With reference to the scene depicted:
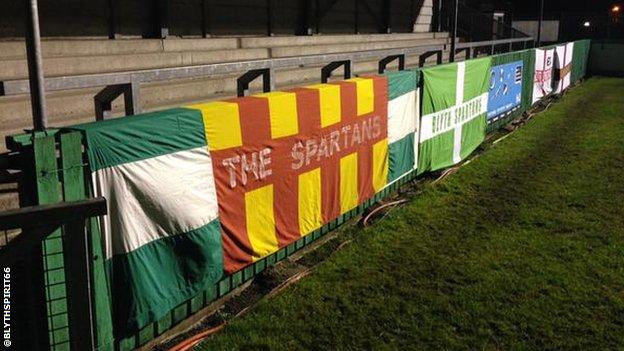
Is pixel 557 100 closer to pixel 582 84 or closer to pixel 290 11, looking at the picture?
pixel 582 84

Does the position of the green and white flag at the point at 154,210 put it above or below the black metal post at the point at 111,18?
below

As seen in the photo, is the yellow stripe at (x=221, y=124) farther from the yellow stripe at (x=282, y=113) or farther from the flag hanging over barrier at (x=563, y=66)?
the flag hanging over barrier at (x=563, y=66)

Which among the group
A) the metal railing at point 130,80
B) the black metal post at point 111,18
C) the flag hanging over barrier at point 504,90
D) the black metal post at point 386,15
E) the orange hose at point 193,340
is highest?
the black metal post at point 386,15

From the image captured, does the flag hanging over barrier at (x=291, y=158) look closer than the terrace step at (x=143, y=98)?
Yes

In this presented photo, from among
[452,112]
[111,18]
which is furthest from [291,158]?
[111,18]

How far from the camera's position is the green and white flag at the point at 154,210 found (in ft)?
14.0

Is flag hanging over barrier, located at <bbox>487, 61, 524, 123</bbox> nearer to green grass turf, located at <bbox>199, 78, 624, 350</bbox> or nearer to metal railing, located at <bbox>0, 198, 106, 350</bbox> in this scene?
green grass turf, located at <bbox>199, 78, 624, 350</bbox>

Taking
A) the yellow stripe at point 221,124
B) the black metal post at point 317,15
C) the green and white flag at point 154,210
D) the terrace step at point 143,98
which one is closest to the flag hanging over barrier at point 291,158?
the yellow stripe at point 221,124

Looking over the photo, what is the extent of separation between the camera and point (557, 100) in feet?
72.8

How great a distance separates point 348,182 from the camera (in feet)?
25.5

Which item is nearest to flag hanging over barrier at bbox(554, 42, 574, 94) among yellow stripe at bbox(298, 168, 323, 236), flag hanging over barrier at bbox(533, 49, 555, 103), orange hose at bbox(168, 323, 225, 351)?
flag hanging over barrier at bbox(533, 49, 555, 103)

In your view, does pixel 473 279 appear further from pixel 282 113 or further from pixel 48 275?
pixel 48 275

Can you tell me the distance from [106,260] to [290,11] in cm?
1360

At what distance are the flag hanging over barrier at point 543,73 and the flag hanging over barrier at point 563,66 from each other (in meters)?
0.84
